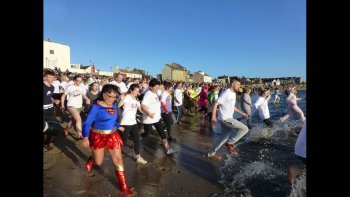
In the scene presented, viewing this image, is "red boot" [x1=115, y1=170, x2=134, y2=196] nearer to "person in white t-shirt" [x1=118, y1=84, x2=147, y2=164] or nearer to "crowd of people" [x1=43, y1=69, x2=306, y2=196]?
"crowd of people" [x1=43, y1=69, x2=306, y2=196]

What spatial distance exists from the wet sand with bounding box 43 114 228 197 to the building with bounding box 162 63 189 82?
77.1 m

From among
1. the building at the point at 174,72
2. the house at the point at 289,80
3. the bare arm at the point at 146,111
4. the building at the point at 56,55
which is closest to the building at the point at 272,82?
the house at the point at 289,80

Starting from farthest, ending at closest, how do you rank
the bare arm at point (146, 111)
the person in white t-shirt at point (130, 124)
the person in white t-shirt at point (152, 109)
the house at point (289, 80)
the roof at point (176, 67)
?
1. the house at point (289, 80)
2. the roof at point (176, 67)
3. the person in white t-shirt at point (152, 109)
4. the bare arm at point (146, 111)
5. the person in white t-shirt at point (130, 124)

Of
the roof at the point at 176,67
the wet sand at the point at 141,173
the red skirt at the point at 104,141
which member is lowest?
the wet sand at the point at 141,173

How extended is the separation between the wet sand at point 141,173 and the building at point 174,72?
7709 cm

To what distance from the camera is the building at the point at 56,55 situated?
153ft

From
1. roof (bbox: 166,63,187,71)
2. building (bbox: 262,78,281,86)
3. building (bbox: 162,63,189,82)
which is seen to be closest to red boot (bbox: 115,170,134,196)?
building (bbox: 162,63,189,82)

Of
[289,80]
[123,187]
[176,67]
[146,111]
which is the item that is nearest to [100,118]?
[123,187]

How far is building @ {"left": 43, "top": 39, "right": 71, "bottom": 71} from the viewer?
153 feet

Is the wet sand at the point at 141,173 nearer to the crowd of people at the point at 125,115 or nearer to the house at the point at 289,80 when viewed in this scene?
the crowd of people at the point at 125,115
